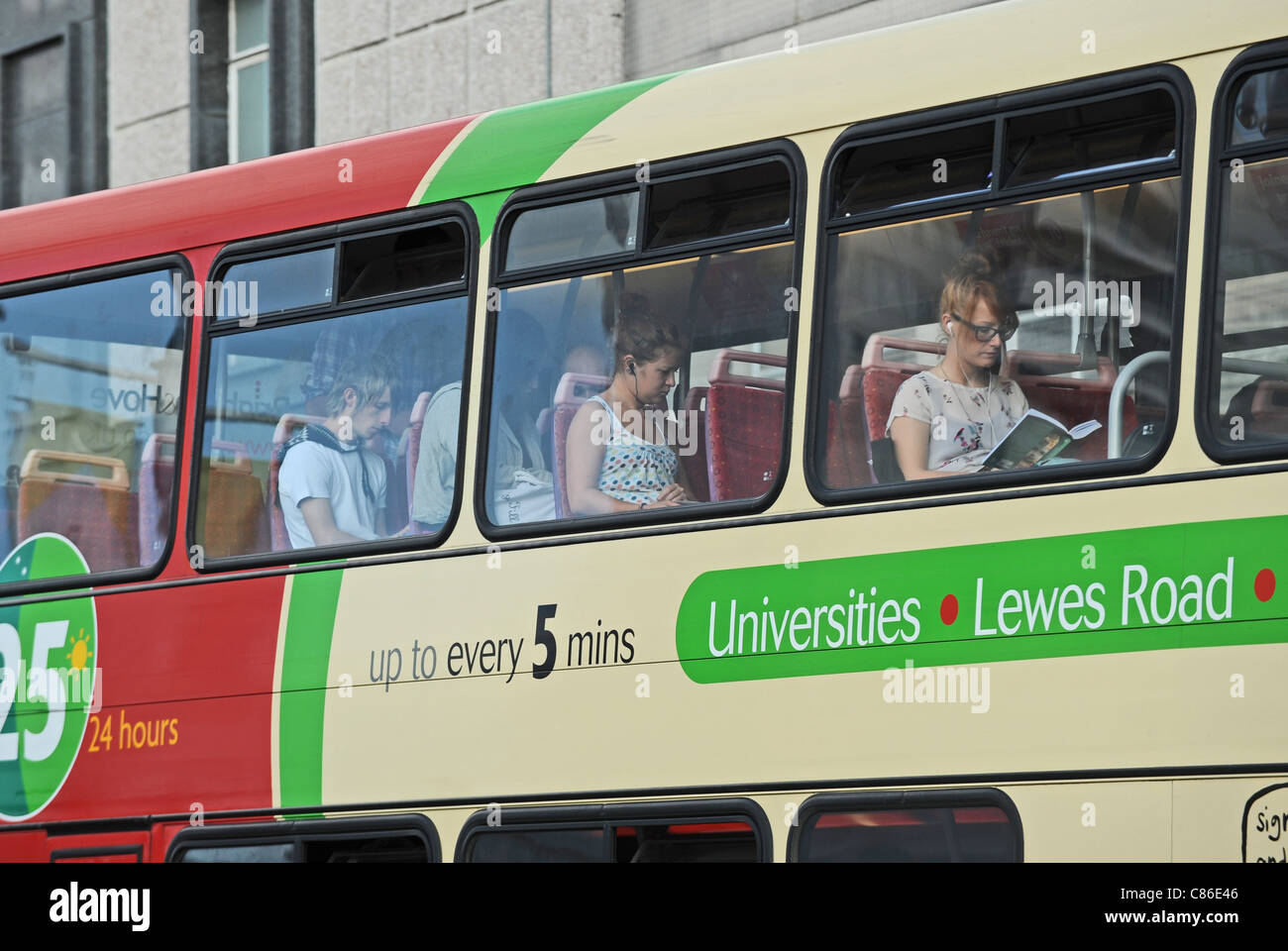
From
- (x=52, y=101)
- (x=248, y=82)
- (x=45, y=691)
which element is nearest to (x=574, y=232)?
(x=45, y=691)

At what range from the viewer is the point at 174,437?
7.50 meters

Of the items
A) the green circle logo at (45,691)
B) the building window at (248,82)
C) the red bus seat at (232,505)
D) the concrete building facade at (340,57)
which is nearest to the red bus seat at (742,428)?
the red bus seat at (232,505)

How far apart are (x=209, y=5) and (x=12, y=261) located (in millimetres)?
10308

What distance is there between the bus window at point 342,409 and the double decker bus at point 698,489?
2 cm

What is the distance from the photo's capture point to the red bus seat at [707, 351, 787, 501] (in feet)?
19.6

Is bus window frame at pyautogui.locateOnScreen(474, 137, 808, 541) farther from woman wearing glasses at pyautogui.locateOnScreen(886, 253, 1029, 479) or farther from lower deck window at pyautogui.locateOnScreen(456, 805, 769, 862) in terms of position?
lower deck window at pyautogui.locateOnScreen(456, 805, 769, 862)

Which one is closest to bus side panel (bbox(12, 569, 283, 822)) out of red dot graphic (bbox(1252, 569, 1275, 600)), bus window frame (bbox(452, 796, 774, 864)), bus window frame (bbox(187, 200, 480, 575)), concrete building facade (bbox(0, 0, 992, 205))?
bus window frame (bbox(187, 200, 480, 575))

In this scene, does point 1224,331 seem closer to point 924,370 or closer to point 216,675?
point 924,370

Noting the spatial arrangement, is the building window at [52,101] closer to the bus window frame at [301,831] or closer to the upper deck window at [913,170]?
the bus window frame at [301,831]

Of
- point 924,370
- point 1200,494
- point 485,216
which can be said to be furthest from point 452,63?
point 1200,494

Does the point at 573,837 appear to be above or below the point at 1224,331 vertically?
below

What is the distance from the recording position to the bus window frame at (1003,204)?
17.3 ft

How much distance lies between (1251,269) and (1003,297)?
2.45 feet
